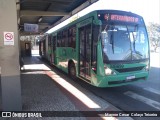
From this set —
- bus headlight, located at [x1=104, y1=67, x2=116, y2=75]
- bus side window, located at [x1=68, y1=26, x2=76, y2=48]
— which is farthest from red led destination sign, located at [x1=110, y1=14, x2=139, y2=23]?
bus side window, located at [x1=68, y1=26, x2=76, y2=48]

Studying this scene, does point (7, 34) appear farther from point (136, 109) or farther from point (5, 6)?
point (136, 109)

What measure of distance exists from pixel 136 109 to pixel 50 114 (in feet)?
7.91

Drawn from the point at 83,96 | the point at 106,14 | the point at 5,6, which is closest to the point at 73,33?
the point at 106,14

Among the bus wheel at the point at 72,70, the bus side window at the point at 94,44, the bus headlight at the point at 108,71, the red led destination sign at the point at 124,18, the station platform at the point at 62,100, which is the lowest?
the station platform at the point at 62,100

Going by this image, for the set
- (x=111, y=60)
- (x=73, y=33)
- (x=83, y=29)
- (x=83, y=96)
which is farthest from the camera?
(x=73, y=33)

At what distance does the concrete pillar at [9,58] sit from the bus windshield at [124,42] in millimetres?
2740

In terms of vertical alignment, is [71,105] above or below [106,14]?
below

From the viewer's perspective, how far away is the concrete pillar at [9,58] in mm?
4914

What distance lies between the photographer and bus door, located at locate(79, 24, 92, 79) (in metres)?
7.22

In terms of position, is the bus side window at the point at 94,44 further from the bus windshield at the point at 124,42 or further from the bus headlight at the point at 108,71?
the bus headlight at the point at 108,71

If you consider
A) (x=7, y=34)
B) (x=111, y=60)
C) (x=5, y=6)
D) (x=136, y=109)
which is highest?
(x=5, y=6)

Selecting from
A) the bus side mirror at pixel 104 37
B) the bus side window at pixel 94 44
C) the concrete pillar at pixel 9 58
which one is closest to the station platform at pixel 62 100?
the concrete pillar at pixel 9 58

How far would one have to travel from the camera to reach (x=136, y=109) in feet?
18.5

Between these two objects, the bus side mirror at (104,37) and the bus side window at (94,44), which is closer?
the bus side mirror at (104,37)
